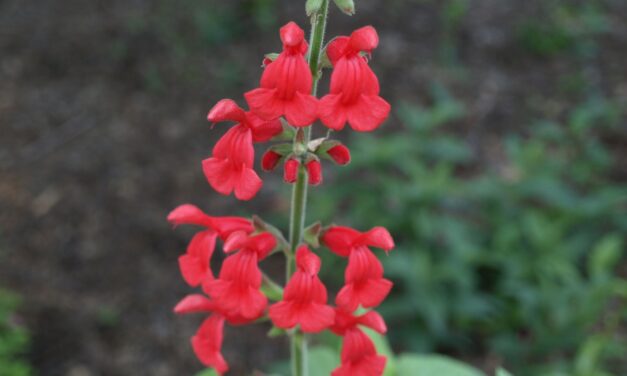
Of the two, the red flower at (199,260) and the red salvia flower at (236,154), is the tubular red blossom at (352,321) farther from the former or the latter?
the red salvia flower at (236,154)

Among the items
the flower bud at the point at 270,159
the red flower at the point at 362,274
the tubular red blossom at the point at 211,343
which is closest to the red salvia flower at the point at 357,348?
the red flower at the point at 362,274

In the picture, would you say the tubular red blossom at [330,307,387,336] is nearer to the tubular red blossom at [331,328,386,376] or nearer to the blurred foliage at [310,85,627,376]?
the tubular red blossom at [331,328,386,376]

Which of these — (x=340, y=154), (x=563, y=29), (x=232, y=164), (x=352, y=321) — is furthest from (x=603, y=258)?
(x=563, y=29)

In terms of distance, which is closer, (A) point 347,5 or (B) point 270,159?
(A) point 347,5


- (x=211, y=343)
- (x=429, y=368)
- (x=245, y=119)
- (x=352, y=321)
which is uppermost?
(x=245, y=119)

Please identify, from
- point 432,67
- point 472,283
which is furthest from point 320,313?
point 432,67

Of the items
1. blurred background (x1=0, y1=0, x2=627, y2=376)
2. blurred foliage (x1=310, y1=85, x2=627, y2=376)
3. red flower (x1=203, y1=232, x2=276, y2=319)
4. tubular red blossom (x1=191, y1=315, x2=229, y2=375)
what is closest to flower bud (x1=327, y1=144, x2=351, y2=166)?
red flower (x1=203, y1=232, x2=276, y2=319)

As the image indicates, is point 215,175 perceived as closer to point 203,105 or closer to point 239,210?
point 239,210

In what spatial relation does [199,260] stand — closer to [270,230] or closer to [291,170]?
[270,230]
